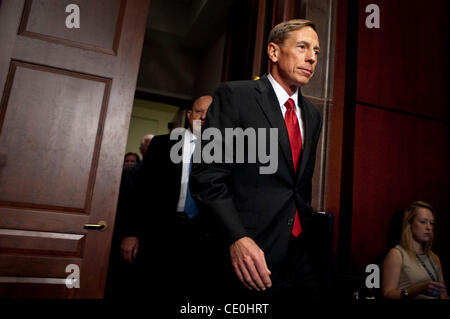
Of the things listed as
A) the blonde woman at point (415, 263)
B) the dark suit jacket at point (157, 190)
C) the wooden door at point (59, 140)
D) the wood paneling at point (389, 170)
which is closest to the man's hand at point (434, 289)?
the blonde woman at point (415, 263)

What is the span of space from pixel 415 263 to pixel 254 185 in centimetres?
197

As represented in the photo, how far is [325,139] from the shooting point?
249 centimetres

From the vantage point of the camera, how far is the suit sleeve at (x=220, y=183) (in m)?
1.00

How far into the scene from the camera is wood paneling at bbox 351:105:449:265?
8.41 ft

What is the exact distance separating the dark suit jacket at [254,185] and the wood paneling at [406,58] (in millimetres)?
1730

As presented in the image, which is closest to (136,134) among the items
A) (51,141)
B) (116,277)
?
(116,277)

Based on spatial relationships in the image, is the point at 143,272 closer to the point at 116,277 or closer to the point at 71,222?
the point at 71,222

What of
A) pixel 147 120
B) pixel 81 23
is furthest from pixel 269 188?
pixel 147 120

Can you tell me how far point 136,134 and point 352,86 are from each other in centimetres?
542

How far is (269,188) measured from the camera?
115cm

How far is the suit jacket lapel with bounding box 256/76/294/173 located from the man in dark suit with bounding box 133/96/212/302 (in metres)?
1.03

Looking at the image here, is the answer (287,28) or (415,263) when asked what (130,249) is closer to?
(287,28)

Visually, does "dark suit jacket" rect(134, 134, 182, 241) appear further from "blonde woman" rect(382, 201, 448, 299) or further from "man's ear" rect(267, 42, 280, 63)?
A: "blonde woman" rect(382, 201, 448, 299)
